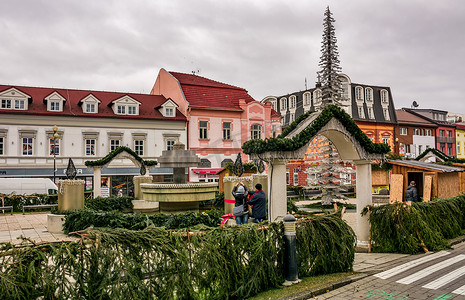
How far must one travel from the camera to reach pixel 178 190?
560 inches

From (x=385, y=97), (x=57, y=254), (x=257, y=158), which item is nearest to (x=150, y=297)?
(x=57, y=254)

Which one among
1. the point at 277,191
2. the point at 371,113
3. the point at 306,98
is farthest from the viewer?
the point at 306,98

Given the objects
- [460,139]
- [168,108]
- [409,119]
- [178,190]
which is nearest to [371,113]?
[409,119]

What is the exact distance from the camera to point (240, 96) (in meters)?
41.7

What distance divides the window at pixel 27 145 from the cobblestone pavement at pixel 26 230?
44.4 feet

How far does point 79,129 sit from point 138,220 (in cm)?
2404

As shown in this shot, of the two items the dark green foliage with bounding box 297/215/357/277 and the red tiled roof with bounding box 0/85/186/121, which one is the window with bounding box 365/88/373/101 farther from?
the dark green foliage with bounding box 297/215/357/277

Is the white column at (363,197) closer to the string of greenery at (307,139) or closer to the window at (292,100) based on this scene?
the string of greenery at (307,139)

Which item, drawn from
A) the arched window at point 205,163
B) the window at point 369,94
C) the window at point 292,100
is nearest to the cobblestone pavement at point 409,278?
the arched window at point 205,163

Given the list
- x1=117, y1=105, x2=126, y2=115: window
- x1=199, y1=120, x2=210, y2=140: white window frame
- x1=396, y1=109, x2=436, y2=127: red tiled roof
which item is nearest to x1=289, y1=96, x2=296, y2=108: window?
x1=396, y1=109, x2=436, y2=127: red tiled roof

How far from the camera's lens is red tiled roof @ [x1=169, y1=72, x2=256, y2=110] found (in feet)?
126

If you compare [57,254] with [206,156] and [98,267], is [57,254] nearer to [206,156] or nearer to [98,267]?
[98,267]

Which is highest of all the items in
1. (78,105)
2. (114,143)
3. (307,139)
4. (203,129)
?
(78,105)

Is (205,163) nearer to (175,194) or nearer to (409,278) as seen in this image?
(175,194)
